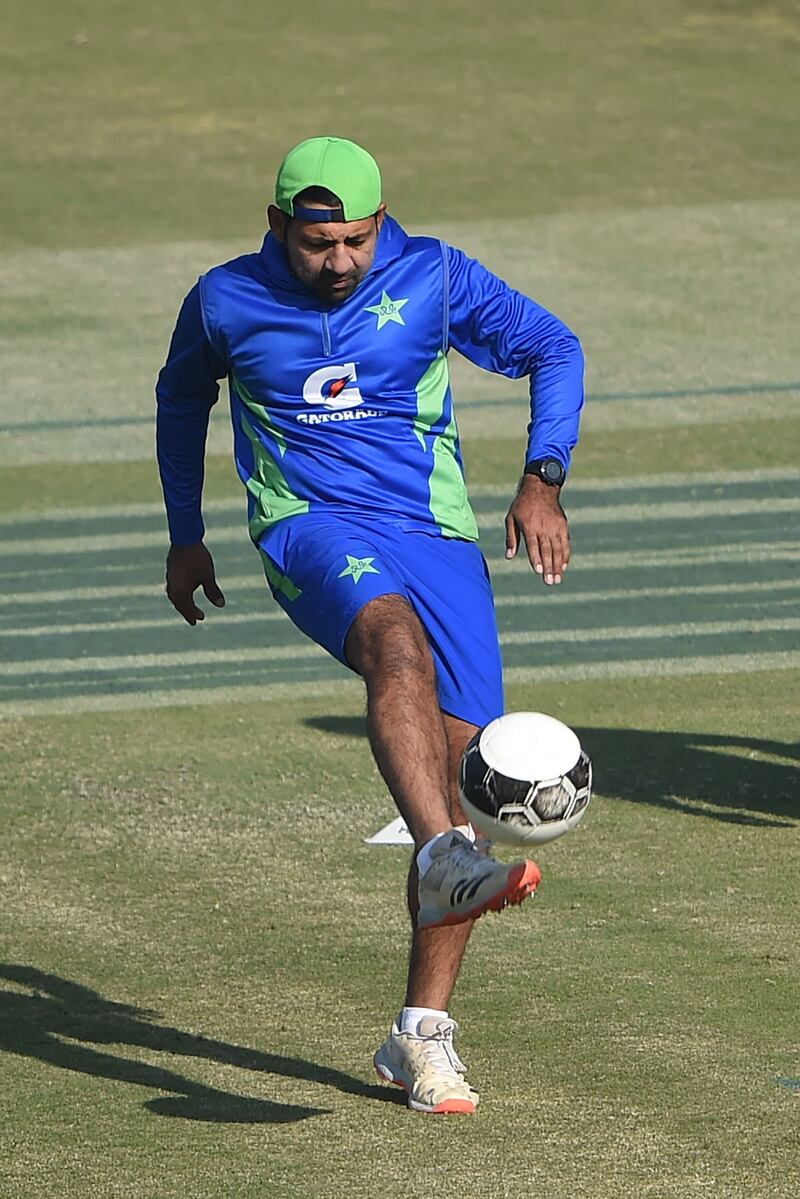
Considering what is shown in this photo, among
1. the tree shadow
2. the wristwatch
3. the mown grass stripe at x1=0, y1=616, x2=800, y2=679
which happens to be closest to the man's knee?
the wristwatch

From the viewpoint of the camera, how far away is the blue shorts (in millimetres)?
6016

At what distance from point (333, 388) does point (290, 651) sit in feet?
16.6

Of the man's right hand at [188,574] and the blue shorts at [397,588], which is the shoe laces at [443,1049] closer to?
the blue shorts at [397,588]

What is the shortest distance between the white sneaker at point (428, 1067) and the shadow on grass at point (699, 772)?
9.35 feet

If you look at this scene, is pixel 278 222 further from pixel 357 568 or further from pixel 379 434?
pixel 357 568

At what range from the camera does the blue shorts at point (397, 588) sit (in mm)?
6016

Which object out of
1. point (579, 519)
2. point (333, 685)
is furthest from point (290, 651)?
point (579, 519)

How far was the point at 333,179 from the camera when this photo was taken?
6055 millimetres

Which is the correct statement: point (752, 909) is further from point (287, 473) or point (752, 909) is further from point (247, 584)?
point (247, 584)

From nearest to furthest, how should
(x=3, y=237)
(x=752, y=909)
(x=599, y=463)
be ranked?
(x=752, y=909)
(x=599, y=463)
(x=3, y=237)

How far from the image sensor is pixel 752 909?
24.5 feet

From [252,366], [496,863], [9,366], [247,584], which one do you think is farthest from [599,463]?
[496,863]

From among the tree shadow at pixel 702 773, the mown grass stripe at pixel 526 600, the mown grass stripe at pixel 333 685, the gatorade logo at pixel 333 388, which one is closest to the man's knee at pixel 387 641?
the gatorade logo at pixel 333 388

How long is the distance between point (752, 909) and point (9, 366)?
10.7m
